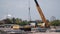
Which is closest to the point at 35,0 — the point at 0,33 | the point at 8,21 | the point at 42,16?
the point at 42,16

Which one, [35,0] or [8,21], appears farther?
[8,21]

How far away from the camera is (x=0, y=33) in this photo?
2045cm

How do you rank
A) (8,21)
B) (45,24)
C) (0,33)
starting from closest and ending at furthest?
(0,33) < (45,24) < (8,21)

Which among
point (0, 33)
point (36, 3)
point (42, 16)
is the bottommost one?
point (0, 33)

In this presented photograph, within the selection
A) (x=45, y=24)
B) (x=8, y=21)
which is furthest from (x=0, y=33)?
(x=8, y=21)

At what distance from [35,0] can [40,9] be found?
306 cm

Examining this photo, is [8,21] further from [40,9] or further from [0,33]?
[0,33]

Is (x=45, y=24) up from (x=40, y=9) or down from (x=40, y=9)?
down

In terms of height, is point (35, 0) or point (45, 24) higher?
point (35, 0)

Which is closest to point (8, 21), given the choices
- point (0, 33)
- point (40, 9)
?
point (40, 9)

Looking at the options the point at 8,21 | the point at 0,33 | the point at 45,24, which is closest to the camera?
the point at 0,33

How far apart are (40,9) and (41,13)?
150 centimetres

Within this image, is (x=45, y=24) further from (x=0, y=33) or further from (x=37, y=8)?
(x=0, y=33)

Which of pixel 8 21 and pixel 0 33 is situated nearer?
pixel 0 33
